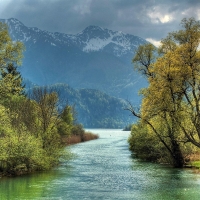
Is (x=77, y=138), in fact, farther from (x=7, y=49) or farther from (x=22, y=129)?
(x=7, y=49)

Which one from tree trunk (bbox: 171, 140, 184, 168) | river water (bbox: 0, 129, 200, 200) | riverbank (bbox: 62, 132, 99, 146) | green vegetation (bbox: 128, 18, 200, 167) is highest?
green vegetation (bbox: 128, 18, 200, 167)

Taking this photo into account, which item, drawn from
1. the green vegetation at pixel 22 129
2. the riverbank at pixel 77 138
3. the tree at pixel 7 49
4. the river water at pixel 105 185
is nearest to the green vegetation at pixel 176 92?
the river water at pixel 105 185

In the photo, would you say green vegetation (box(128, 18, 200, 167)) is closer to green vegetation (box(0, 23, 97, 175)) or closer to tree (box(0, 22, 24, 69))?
green vegetation (box(0, 23, 97, 175))

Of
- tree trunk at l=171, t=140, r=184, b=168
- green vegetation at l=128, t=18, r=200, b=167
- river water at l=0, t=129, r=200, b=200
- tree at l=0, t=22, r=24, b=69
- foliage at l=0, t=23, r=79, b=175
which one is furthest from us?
tree trunk at l=171, t=140, r=184, b=168

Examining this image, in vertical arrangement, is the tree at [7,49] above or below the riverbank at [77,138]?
above

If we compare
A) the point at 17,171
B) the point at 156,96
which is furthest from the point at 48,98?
the point at 156,96

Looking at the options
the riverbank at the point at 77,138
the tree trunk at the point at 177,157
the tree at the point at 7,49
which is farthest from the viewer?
the riverbank at the point at 77,138

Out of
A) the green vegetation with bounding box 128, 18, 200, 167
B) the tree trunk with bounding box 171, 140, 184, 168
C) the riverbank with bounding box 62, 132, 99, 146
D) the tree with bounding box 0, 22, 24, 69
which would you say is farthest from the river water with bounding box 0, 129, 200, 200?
the riverbank with bounding box 62, 132, 99, 146

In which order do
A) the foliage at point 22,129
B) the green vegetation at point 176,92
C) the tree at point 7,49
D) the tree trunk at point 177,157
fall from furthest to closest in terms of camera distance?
the tree trunk at point 177,157
the green vegetation at point 176,92
the foliage at point 22,129
the tree at point 7,49

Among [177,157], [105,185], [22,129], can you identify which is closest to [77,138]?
[177,157]

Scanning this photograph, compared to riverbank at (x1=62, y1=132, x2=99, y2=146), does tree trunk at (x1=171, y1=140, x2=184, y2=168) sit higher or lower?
lower

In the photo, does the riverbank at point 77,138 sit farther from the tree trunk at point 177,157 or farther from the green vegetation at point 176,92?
the green vegetation at point 176,92

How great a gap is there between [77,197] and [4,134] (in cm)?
1912

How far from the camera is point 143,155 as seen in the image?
64.5m
